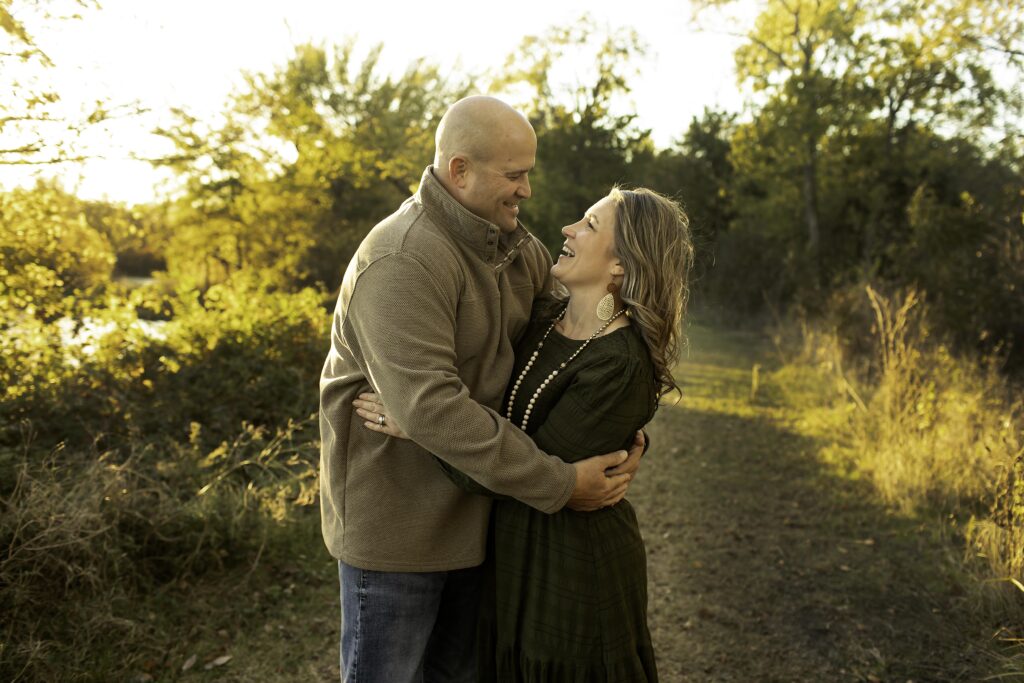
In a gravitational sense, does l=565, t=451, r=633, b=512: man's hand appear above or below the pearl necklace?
below

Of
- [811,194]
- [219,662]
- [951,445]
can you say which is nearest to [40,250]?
[219,662]

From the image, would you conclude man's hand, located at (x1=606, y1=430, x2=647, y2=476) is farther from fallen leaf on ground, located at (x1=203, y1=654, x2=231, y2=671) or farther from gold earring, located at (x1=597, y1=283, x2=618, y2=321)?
fallen leaf on ground, located at (x1=203, y1=654, x2=231, y2=671)

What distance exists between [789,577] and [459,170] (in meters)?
3.65

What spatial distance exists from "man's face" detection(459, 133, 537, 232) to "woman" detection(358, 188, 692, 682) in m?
0.22

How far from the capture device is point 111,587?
3.58 metres

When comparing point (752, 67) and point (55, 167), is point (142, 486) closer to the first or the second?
point (55, 167)

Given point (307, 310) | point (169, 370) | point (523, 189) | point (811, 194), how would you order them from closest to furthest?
point (523, 189), point (169, 370), point (307, 310), point (811, 194)

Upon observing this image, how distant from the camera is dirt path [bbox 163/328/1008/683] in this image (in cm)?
360

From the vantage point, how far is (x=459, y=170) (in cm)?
211

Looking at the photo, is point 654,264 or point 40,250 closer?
point 654,264

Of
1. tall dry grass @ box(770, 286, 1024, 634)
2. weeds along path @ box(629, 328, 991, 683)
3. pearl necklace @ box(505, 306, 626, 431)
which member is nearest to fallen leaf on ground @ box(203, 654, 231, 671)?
weeds along path @ box(629, 328, 991, 683)

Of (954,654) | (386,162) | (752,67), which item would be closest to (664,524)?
(954,654)

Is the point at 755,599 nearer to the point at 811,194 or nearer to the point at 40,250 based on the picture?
the point at 40,250

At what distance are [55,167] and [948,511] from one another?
6.15 m
